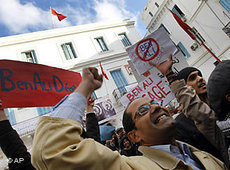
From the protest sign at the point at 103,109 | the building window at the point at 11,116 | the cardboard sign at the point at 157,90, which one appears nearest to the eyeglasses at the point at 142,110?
the cardboard sign at the point at 157,90

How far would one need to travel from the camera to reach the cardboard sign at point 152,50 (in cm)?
329

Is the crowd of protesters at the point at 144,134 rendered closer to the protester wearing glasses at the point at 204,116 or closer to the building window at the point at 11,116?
the protester wearing glasses at the point at 204,116

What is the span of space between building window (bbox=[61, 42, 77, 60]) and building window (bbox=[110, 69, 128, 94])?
440 centimetres

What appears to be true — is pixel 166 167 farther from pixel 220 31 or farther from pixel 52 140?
pixel 220 31

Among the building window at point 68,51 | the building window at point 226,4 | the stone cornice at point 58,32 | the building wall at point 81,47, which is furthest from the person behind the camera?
the building window at point 68,51

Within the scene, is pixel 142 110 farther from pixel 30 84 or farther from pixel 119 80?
pixel 119 80

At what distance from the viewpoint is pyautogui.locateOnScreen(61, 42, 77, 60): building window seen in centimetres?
1581

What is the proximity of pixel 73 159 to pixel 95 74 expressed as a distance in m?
0.56

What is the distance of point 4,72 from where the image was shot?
88.8 inches

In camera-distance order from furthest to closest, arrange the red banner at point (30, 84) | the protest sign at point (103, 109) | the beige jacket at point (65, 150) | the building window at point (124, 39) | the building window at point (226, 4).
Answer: the building window at point (124, 39)
the building window at point (226, 4)
the protest sign at point (103, 109)
the red banner at point (30, 84)
the beige jacket at point (65, 150)

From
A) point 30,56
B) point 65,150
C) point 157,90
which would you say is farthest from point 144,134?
point 30,56

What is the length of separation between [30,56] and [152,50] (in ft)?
48.7

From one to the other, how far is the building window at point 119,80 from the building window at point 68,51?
14.4 feet

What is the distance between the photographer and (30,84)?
2.43 meters
